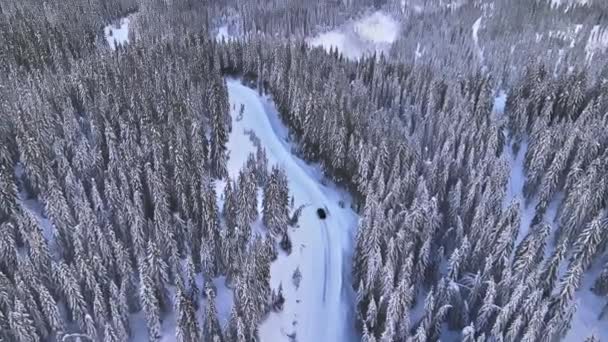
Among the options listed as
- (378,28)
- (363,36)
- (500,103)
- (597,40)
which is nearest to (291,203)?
(500,103)

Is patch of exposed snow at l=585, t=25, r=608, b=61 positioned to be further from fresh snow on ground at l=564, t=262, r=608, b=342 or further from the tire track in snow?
the tire track in snow

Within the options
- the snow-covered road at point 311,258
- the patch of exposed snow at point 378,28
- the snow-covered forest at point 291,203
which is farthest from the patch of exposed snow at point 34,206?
the patch of exposed snow at point 378,28

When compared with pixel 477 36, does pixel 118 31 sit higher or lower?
higher

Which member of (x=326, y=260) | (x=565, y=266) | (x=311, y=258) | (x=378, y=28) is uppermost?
(x=378, y=28)

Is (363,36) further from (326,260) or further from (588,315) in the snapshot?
(588,315)

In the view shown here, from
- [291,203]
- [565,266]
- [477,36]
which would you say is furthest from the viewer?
[477,36]

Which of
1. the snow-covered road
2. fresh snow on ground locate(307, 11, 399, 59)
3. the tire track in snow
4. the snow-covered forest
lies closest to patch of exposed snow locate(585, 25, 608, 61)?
the snow-covered forest

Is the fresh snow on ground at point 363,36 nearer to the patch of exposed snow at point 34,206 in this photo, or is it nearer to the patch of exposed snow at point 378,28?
the patch of exposed snow at point 378,28
